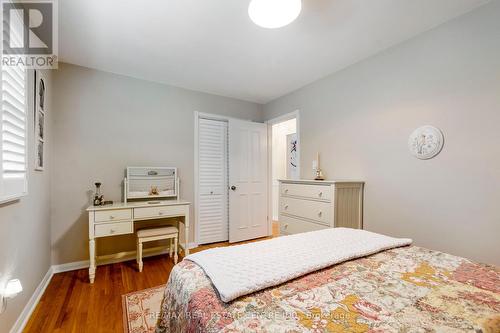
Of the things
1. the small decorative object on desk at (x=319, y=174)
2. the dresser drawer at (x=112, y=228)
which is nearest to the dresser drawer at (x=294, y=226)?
the small decorative object on desk at (x=319, y=174)

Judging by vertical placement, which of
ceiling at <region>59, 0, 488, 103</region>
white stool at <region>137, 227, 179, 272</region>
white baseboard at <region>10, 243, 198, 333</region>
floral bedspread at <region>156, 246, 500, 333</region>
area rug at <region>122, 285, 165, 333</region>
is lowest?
area rug at <region>122, 285, 165, 333</region>

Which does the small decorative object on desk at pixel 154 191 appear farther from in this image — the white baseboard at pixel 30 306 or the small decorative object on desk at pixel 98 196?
the white baseboard at pixel 30 306

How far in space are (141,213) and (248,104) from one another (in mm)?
2523

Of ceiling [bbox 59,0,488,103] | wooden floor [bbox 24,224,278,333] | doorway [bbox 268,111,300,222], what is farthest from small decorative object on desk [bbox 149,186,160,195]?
doorway [bbox 268,111,300,222]

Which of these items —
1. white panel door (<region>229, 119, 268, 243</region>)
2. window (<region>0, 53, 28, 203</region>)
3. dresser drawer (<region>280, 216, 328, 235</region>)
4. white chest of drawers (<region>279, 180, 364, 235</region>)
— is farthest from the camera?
white panel door (<region>229, 119, 268, 243</region>)

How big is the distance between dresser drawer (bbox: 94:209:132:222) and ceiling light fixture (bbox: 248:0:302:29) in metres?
2.33

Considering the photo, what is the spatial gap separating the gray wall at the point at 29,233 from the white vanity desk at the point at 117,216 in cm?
41

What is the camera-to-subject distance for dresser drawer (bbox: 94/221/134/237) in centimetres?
236

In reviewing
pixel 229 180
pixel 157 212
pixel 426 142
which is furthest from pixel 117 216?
pixel 426 142

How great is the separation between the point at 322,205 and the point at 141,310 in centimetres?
195

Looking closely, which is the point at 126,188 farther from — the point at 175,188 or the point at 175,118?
the point at 175,118

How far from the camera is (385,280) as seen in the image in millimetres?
995

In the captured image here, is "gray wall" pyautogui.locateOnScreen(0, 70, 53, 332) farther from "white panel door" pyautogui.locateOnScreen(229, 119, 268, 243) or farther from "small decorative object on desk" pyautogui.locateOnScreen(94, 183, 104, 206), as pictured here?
"white panel door" pyautogui.locateOnScreen(229, 119, 268, 243)

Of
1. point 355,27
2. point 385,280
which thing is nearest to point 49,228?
point 385,280
